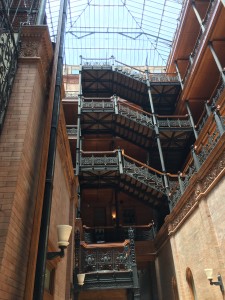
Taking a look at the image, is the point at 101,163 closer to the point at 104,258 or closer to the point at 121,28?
the point at 104,258

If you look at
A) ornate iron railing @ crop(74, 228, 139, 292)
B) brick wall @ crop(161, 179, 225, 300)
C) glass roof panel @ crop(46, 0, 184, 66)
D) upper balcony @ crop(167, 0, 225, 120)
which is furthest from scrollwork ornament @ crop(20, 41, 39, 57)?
glass roof panel @ crop(46, 0, 184, 66)

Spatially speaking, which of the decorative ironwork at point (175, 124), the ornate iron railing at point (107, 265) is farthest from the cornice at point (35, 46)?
the decorative ironwork at point (175, 124)

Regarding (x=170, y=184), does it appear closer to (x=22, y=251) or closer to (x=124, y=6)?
(x=22, y=251)

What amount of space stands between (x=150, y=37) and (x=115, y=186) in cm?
1696

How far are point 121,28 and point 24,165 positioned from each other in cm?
2516

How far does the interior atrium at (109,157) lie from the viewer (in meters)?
4.12

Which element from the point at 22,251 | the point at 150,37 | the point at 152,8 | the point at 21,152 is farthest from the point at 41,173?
the point at 150,37

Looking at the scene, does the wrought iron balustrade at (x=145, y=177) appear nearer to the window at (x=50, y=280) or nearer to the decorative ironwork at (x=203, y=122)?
the decorative ironwork at (x=203, y=122)

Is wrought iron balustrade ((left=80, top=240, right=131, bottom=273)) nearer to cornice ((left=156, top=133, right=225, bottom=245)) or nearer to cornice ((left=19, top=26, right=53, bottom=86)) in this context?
cornice ((left=156, top=133, right=225, bottom=245))

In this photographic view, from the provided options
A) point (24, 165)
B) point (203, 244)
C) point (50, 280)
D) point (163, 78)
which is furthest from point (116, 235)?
point (24, 165)

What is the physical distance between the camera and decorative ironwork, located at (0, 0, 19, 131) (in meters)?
4.29

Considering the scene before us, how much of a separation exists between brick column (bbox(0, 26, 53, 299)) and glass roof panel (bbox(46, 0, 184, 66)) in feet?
62.9

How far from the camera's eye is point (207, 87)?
1762cm

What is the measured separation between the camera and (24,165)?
4.01 metres
